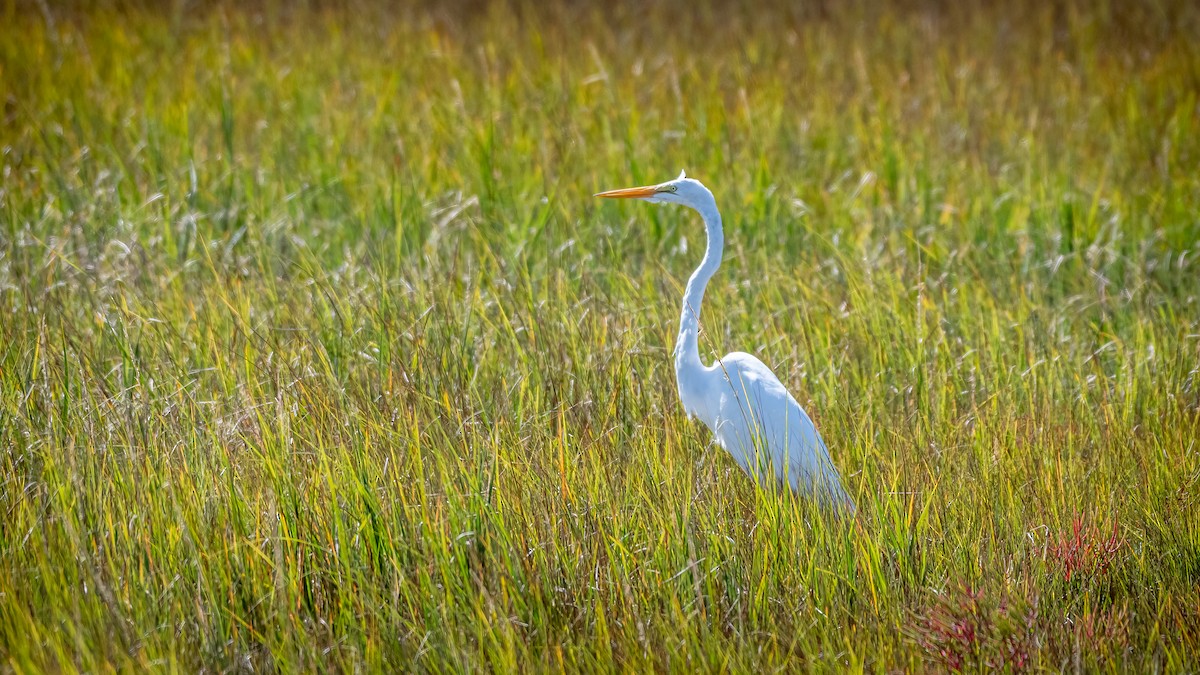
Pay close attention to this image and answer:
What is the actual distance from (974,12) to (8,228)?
6478 millimetres

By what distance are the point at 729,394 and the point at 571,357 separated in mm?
494

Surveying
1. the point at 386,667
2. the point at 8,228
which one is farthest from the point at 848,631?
the point at 8,228

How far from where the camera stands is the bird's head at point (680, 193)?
2.91 m

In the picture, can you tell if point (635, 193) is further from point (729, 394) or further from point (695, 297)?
point (729, 394)

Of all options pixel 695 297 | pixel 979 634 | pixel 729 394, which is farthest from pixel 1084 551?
pixel 695 297

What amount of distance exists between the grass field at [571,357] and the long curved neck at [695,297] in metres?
0.16

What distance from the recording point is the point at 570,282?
372 cm

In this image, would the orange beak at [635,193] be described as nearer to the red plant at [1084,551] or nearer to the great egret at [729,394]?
the great egret at [729,394]

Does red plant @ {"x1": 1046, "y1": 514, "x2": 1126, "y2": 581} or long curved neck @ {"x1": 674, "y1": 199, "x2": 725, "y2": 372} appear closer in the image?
red plant @ {"x1": 1046, "y1": 514, "x2": 1126, "y2": 581}

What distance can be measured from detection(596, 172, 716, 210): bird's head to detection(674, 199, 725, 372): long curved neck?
37 millimetres

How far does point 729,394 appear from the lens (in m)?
2.90

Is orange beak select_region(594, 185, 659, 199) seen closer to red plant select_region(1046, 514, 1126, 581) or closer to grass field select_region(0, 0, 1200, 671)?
grass field select_region(0, 0, 1200, 671)

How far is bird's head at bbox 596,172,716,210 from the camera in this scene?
2.91m

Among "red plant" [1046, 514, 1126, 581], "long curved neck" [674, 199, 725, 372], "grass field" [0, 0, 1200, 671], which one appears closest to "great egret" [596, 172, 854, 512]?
"long curved neck" [674, 199, 725, 372]
